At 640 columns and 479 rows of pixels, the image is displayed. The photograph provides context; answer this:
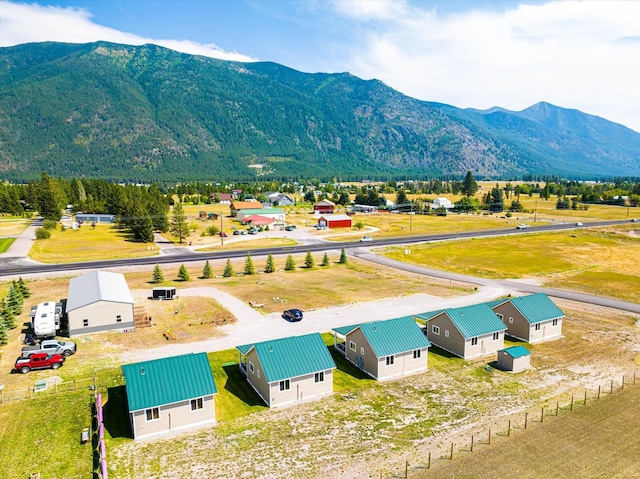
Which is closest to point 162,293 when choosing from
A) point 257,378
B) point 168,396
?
point 257,378

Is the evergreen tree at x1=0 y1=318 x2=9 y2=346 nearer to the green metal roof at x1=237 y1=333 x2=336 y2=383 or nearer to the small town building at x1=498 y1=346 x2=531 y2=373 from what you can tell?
the green metal roof at x1=237 y1=333 x2=336 y2=383

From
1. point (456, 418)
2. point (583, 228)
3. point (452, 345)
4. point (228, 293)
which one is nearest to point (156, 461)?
point (456, 418)

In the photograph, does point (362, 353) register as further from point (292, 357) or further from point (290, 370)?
point (290, 370)

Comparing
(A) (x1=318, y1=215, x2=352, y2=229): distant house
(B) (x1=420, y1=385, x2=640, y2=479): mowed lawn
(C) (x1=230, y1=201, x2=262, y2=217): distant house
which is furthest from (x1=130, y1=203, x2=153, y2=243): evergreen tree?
(B) (x1=420, y1=385, x2=640, y2=479): mowed lawn

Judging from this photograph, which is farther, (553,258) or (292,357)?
(553,258)

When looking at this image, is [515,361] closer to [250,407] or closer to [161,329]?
[250,407]

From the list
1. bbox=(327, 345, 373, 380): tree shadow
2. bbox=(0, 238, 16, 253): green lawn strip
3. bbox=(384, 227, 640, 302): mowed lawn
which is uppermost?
bbox=(0, 238, 16, 253): green lawn strip

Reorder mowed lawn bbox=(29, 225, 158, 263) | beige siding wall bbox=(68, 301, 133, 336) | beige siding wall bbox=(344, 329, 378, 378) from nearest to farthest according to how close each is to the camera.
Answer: beige siding wall bbox=(344, 329, 378, 378), beige siding wall bbox=(68, 301, 133, 336), mowed lawn bbox=(29, 225, 158, 263)

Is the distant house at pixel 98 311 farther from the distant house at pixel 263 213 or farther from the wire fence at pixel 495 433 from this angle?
the distant house at pixel 263 213
